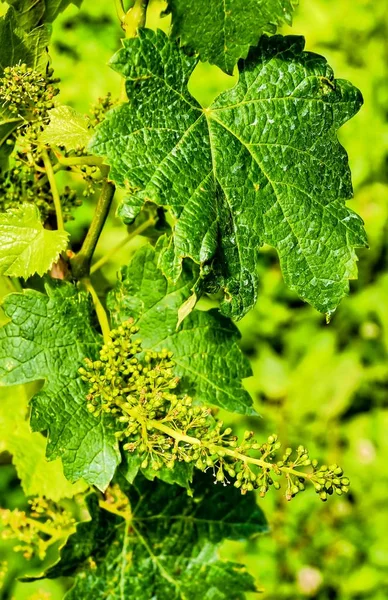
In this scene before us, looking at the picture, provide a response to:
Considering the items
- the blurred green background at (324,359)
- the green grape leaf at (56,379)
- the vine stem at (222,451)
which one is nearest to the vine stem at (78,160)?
the green grape leaf at (56,379)

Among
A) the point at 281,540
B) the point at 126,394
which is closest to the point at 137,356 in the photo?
the point at 126,394

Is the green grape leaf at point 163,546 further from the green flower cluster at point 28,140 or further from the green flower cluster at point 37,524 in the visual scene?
the green flower cluster at point 28,140

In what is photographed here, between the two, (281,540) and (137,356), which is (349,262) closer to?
(137,356)

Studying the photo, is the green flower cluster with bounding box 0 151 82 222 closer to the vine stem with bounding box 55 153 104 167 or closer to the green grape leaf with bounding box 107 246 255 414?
the vine stem with bounding box 55 153 104 167

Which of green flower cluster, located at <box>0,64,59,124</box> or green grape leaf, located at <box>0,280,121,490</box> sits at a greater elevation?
green flower cluster, located at <box>0,64,59,124</box>

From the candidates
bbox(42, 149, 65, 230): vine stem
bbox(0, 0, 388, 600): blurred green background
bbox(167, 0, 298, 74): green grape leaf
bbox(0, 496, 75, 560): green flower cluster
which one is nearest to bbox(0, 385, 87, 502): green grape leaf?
bbox(0, 496, 75, 560): green flower cluster

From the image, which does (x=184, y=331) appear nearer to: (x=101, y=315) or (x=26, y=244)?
(x=101, y=315)

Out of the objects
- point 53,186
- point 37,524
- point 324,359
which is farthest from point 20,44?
point 324,359
